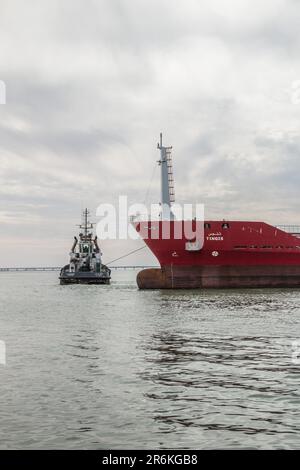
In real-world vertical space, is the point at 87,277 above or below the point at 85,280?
above

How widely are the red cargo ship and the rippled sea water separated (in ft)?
72.5

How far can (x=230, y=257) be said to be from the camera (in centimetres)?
4506

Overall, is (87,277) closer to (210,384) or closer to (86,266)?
(86,266)

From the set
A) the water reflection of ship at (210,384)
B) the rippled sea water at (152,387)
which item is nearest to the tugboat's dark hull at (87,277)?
the rippled sea water at (152,387)

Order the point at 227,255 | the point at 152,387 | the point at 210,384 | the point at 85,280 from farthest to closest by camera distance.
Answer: the point at 85,280 → the point at 227,255 → the point at 210,384 → the point at 152,387

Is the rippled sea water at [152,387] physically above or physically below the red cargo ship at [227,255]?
below

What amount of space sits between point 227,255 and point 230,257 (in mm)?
356

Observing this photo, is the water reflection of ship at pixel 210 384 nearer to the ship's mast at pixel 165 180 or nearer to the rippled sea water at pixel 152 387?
the rippled sea water at pixel 152 387

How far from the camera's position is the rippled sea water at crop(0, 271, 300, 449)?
8.21 m

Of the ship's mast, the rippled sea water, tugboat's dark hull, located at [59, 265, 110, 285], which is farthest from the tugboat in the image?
the rippled sea water

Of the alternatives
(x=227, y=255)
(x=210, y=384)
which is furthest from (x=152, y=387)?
(x=227, y=255)

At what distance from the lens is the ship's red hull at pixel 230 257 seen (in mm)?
44969
